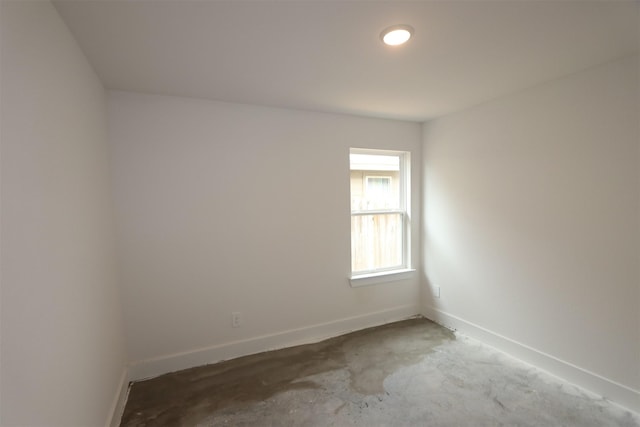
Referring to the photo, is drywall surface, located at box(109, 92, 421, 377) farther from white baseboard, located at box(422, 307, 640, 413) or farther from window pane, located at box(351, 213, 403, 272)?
white baseboard, located at box(422, 307, 640, 413)

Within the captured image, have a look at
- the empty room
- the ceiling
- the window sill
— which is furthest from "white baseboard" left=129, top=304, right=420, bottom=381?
the ceiling

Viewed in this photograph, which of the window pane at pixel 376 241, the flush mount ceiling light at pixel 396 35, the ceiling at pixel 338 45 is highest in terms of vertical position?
the ceiling at pixel 338 45

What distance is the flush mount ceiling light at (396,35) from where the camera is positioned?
1467 millimetres

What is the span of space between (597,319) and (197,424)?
109 inches

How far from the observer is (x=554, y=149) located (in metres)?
2.24

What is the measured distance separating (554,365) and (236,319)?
259cm

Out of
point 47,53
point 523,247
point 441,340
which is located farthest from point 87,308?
point 523,247

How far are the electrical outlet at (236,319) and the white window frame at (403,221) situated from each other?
3.98 ft

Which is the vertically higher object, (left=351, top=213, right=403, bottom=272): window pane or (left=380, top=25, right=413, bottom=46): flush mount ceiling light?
(left=380, top=25, right=413, bottom=46): flush mount ceiling light

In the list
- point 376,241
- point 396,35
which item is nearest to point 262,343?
point 376,241

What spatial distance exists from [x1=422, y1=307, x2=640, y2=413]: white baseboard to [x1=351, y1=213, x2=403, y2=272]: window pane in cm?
87

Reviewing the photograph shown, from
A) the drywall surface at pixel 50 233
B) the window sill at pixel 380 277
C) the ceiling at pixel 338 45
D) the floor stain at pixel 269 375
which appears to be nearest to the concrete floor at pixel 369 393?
the floor stain at pixel 269 375

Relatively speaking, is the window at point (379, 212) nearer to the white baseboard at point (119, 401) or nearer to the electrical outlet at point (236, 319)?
the electrical outlet at point (236, 319)

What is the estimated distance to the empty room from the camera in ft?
4.20
